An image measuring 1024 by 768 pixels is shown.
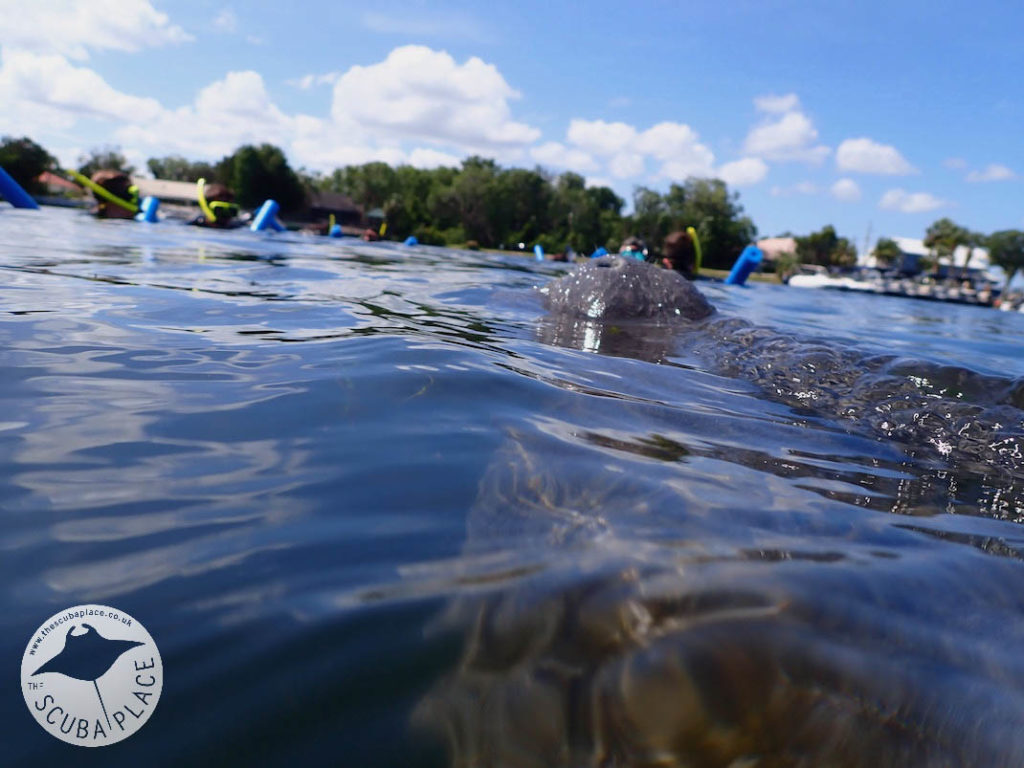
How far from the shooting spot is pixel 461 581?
1141mm

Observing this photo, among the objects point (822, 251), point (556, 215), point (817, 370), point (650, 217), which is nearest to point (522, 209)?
point (556, 215)

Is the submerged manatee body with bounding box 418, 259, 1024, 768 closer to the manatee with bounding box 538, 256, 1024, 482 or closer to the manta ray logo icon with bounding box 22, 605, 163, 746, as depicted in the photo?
the manta ray logo icon with bounding box 22, 605, 163, 746

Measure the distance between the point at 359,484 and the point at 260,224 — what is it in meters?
19.7

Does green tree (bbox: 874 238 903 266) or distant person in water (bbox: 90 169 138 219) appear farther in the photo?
green tree (bbox: 874 238 903 266)

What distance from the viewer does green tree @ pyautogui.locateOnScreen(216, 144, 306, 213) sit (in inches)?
2243

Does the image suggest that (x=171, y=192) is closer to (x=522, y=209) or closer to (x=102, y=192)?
(x=522, y=209)

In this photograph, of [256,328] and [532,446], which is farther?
[256,328]

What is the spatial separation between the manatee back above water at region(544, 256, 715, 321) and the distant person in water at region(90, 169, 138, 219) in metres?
16.3

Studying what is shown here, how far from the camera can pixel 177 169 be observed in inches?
3696

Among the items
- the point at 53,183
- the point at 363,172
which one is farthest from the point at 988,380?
the point at 53,183

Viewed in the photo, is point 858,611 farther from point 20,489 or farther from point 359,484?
point 20,489

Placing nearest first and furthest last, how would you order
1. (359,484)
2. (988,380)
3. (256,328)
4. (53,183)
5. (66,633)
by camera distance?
1. (66,633)
2. (359,484)
3. (988,380)
4. (256,328)
5. (53,183)

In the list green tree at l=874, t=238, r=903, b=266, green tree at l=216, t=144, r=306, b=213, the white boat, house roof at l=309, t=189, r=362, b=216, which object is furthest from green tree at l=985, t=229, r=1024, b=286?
green tree at l=216, t=144, r=306, b=213

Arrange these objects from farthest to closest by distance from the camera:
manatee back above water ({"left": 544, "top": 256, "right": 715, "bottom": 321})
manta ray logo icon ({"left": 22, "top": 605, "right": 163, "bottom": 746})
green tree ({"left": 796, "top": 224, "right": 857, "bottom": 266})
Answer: green tree ({"left": 796, "top": 224, "right": 857, "bottom": 266}) → manatee back above water ({"left": 544, "top": 256, "right": 715, "bottom": 321}) → manta ray logo icon ({"left": 22, "top": 605, "right": 163, "bottom": 746})
